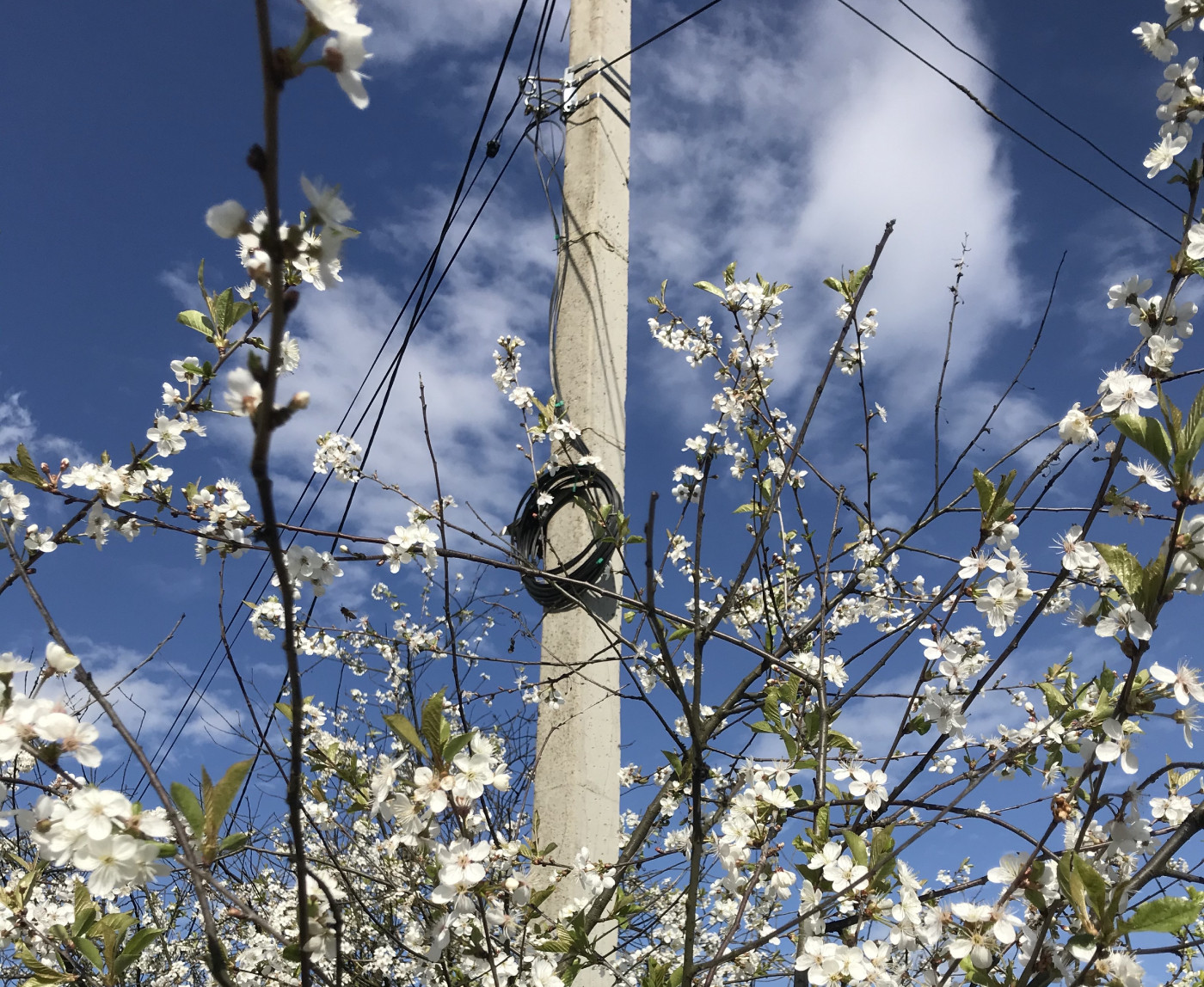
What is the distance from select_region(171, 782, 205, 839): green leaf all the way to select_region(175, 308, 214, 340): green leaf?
1.23m

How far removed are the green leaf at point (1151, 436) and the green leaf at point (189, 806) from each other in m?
1.24

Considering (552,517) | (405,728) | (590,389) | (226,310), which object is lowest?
(405,728)

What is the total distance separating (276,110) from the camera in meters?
0.45

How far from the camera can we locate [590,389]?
320 cm

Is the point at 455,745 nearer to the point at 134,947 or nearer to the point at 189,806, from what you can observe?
the point at 189,806

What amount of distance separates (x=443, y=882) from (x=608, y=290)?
106 inches

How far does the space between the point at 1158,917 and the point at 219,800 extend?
3.60 ft

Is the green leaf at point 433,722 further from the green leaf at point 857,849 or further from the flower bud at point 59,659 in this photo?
the green leaf at point 857,849

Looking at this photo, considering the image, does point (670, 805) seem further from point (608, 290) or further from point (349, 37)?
point (349, 37)

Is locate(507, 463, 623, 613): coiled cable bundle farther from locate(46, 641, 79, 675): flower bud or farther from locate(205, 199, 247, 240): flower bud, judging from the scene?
locate(205, 199, 247, 240): flower bud

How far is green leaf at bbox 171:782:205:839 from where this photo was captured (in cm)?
90

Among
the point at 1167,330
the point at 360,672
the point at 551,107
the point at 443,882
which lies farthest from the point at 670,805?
the point at 551,107

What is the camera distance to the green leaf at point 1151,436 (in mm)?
1045

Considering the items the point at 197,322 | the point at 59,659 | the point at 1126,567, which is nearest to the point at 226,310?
the point at 197,322
